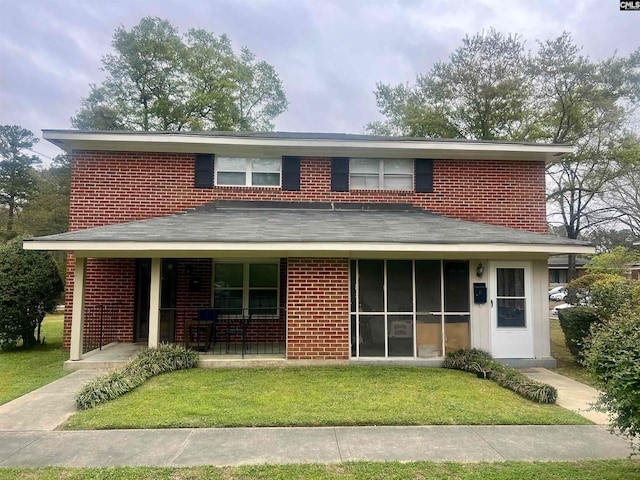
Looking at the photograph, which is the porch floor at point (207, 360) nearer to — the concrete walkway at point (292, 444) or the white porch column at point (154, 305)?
the white porch column at point (154, 305)

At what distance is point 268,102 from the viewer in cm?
2828

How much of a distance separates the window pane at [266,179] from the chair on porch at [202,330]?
3746mm

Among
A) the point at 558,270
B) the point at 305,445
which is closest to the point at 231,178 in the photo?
the point at 305,445

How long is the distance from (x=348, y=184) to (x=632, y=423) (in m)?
8.05

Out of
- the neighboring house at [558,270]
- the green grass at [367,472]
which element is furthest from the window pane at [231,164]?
the neighboring house at [558,270]

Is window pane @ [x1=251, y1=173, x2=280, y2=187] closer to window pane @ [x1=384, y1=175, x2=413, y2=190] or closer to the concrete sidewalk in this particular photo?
window pane @ [x1=384, y1=175, x2=413, y2=190]

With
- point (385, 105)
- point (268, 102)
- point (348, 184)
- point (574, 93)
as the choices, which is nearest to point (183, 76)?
point (268, 102)

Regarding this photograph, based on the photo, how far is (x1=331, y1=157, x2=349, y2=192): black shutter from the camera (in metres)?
10.5

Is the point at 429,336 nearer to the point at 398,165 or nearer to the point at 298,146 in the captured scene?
the point at 398,165

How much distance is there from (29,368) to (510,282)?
33.8 ft

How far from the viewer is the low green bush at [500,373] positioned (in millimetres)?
5852

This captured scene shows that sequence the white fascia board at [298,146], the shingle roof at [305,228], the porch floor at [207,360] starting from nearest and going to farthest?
the shingle roof at [305,228]
the porch floor at [207,360]
the white fascia board at [298,146]

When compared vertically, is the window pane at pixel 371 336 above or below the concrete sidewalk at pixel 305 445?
above

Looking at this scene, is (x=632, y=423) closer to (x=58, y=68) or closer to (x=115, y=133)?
(x=115, y=133)
